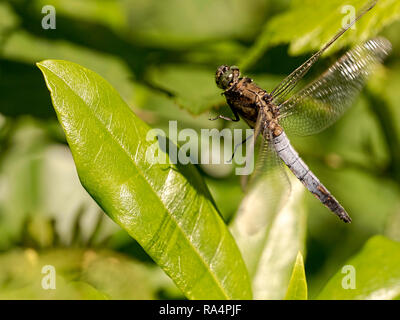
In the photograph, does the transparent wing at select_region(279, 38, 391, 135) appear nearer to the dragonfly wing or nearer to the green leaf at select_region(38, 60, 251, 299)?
the dragonfly wing

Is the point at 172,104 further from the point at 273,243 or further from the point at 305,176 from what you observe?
the point at 273,243

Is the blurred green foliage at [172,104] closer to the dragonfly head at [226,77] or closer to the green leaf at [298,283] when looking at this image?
the dragonfly head at [226,77]

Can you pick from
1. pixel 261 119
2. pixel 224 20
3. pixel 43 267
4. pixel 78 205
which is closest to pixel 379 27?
pixel 261 119

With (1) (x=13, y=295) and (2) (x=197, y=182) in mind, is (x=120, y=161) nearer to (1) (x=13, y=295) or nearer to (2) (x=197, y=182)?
(2) (x=197, y=182)

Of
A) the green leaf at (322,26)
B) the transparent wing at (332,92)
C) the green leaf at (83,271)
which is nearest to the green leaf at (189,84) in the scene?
the green leaf at (322,26)

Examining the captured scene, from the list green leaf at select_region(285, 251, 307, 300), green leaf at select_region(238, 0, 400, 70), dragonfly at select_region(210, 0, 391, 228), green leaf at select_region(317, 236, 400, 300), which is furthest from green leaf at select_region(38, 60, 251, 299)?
green leaf at select_region(238, 0, 400, 70)

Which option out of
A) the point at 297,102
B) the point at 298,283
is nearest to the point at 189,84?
the point at 297,102

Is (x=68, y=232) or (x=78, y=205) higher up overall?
(x=78, y=205)
